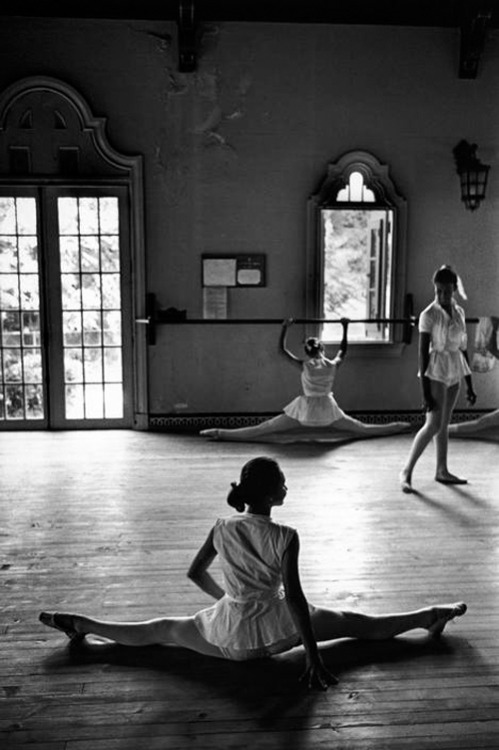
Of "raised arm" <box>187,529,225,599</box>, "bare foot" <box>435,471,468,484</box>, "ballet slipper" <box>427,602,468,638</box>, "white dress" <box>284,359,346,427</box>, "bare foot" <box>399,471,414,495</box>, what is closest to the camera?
"raised arm" <box>187,529,225,599</box>

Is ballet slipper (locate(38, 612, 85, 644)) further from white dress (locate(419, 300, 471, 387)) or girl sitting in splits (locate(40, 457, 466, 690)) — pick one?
white dress (locate(419, 300, 471, 387))

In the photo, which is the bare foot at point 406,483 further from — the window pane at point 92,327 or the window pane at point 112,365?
the window pane at point 92,327

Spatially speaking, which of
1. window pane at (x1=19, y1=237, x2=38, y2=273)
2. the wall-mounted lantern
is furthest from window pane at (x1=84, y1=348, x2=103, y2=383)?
the wall-mounted lantern

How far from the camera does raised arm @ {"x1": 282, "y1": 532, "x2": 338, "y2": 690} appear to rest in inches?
108

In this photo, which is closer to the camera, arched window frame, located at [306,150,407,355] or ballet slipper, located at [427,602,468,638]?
ballet slipper, located at [427,602,468,638]

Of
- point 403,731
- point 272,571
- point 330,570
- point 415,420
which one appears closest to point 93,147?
point 415,420

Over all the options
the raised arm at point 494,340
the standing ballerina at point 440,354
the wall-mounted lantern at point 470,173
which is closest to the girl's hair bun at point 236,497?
the standing ballerina at point 440,354

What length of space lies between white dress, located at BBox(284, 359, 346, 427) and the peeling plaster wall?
767 millimetres

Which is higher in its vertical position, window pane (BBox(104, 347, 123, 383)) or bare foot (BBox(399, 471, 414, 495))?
window pane (BBox(104, 347, 123, 383))

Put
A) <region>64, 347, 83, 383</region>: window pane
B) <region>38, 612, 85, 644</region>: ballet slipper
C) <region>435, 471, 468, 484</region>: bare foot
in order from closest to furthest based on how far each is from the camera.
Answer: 1. <region>38, 612, 85, 644</region>: ballet slipper
2. <region>435, 471, 468, 484</region>: bare foot
3. <region>64, 347, 83, 383</region>: window pane

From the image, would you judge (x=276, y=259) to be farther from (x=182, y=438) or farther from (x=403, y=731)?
(x=403, y=731)

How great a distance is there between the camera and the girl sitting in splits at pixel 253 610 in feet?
9.04

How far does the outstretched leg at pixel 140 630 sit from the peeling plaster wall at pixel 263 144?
4.53 metres

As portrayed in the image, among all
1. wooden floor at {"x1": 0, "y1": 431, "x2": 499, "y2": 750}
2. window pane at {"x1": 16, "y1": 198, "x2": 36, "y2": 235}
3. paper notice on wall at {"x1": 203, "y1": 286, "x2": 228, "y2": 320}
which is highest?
window pane at {"x1": 16, "y1": 198, "x2": 36, "y2": 235}
